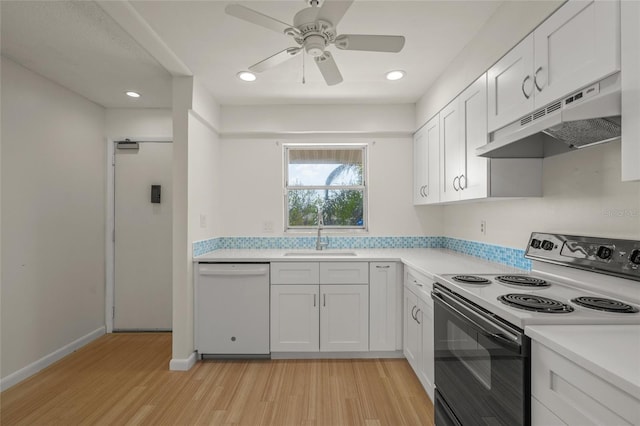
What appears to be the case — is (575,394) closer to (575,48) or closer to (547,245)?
(547,245)

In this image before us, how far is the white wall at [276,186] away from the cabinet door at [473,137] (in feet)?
3.87

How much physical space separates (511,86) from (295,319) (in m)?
2.30

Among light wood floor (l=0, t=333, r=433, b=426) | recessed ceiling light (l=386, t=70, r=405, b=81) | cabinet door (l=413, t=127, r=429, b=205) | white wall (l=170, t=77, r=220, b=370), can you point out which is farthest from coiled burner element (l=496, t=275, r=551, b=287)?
white wall (l=170, t=77, r=220, b=370)

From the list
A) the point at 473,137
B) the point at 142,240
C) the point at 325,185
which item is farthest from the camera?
the point at 325,185

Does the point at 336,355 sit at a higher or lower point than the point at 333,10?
lower

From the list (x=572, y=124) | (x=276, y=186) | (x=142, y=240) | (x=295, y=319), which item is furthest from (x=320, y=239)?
(x=572, y=124)

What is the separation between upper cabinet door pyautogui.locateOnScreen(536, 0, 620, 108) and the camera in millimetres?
1120

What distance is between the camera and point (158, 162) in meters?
3.45

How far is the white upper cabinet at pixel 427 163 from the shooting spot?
107 inches

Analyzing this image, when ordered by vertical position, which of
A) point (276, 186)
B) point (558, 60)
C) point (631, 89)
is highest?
point (558, 60)

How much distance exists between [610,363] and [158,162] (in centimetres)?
376

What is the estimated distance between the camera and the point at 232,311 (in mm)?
2758

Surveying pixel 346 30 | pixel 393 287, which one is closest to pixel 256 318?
pixel 393 287

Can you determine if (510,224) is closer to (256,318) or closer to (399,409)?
(399,409)
